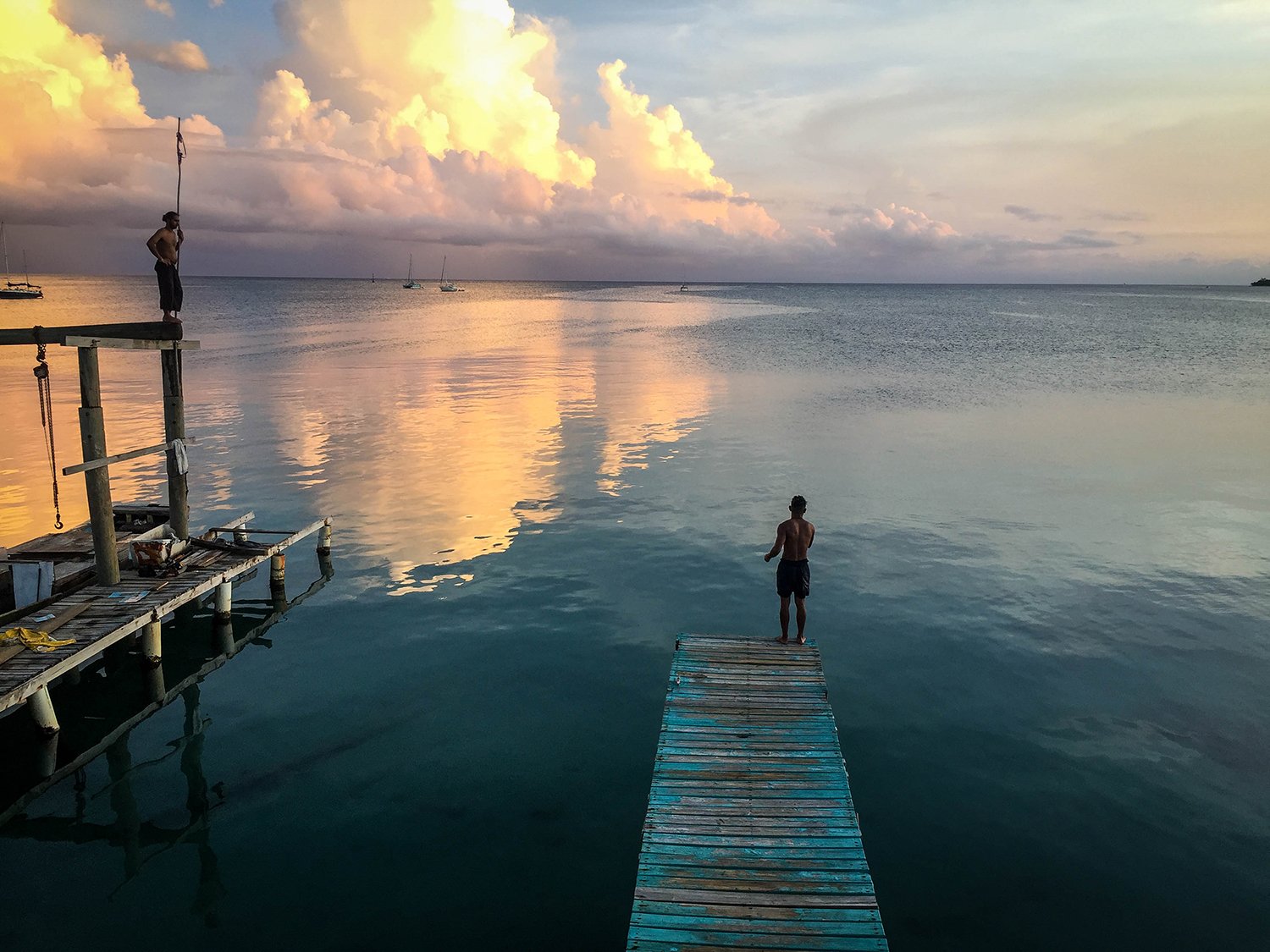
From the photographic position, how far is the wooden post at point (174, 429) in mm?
17859

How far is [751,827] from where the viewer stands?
9477mm

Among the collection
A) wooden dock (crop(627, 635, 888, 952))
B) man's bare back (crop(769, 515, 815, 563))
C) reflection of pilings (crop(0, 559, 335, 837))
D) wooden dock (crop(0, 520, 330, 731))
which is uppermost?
man's bare back (crop(769, 515, 815, 563))

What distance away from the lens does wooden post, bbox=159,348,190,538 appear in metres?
17.9

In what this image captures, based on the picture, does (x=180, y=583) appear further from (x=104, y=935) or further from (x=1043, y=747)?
(x=1043, y=747)

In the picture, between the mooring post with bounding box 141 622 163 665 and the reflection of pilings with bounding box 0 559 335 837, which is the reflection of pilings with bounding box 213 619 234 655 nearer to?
the reflection of pilings with bounding box 0 559 335 837

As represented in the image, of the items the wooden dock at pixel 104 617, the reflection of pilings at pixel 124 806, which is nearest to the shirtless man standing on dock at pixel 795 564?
the reflection of pilings at pixel 124 806

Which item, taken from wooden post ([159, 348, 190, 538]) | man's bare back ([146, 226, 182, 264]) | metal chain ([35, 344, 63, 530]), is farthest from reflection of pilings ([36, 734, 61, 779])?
man's bare back ([146, 226, 182, 264])

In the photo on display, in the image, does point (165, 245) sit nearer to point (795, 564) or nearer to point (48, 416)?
point (48, 416)

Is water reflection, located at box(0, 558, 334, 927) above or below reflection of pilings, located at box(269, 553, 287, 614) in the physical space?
below

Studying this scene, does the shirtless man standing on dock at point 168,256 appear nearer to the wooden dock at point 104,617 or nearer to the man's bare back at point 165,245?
the man's bare back at point 165,245

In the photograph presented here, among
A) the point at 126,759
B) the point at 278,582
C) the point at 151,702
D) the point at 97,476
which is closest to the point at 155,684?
the point at 151,702

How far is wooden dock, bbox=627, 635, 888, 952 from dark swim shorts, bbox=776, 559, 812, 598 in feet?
5.23

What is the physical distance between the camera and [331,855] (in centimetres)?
1109

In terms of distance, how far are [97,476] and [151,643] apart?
3.38m
